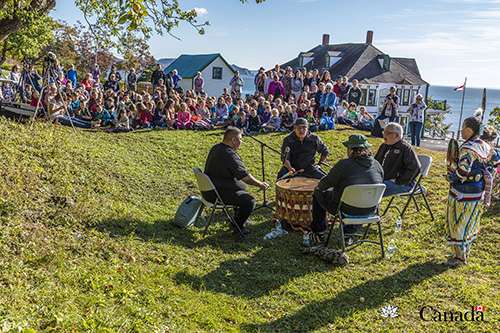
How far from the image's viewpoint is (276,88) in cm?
1950

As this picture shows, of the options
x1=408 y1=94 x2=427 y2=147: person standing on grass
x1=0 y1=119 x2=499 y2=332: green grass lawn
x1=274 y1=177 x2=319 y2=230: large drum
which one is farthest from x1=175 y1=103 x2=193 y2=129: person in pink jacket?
x1=274 y1=177 x2=319 y2=230: large drum

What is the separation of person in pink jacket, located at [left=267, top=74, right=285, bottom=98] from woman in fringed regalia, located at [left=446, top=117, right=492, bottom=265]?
43.0 feet

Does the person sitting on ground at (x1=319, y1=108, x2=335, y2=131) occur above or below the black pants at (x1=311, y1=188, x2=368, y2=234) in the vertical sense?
above

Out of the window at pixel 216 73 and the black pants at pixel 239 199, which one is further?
the window at pixel 216 73

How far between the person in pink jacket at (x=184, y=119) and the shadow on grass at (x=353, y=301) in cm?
1013

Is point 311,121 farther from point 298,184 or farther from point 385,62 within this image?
point 385,62

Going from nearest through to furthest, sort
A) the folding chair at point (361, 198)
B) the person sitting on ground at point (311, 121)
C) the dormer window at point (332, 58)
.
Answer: the folding chair at point (361, 198) < the person sitting on ground at point (311, 121) < the dormer window at point (332, 58)

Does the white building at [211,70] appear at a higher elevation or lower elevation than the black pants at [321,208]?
higher

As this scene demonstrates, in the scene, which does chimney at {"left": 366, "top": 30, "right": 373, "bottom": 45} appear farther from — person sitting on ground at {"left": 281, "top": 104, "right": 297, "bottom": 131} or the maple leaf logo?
the maple leaf logo

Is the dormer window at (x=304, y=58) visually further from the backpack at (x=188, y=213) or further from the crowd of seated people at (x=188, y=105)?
the backpack at (x=188, y=213)

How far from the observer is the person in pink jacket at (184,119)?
15799 millimetres

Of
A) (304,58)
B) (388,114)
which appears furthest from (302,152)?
(304,58)

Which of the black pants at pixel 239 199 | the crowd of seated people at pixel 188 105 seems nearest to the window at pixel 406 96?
the crowd of seated people at pixel 188 105

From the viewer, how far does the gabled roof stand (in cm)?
4662
